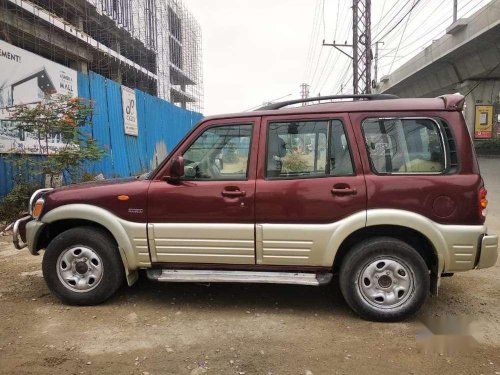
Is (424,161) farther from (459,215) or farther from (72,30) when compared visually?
(72,30)

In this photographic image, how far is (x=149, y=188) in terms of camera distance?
4234 mm

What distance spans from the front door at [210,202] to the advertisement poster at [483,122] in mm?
27377

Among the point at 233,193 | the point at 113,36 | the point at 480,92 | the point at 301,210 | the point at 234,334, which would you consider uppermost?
the point at 113,36

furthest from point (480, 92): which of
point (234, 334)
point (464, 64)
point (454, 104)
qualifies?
point (234, 334)

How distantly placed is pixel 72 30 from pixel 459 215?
64.8 ft

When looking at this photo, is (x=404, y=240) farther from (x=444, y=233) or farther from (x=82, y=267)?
(x=82, y=267)

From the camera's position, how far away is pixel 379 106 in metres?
4.05

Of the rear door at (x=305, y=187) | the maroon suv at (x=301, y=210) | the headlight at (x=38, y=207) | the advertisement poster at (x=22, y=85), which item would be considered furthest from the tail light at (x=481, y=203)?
the advertisement poster at (x=22, y=85)

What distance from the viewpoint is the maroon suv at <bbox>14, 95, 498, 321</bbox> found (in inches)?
152

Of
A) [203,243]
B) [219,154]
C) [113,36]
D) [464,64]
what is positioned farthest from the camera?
[113,36]

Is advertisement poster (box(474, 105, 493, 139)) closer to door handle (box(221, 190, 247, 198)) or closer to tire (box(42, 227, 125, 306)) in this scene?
door handle (box(221, 190, 247, 198))

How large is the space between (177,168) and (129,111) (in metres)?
9.84

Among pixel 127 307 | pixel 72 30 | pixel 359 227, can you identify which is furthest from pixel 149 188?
pixel 72 30

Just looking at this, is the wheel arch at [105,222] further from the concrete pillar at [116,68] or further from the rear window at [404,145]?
the concrete pillar at [116,68]
